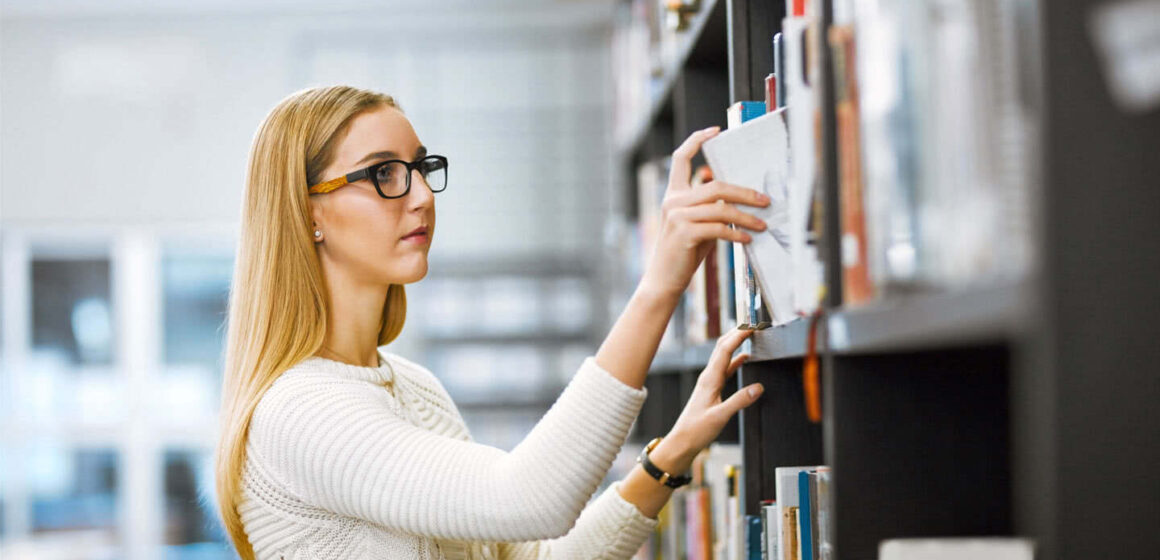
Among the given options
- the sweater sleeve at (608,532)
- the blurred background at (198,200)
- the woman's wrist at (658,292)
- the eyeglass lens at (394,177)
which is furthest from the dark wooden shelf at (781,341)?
the blurred background at (198,200)

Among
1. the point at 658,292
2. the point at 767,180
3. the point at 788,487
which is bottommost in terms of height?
the point at 788,487

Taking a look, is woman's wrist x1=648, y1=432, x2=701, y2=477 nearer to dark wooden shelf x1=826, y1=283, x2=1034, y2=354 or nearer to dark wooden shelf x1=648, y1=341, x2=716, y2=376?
dark wooden shelf x1=648, y1=341, x2=716, y2=376

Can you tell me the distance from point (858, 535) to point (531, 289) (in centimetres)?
406

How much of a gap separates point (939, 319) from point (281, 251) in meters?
0.94

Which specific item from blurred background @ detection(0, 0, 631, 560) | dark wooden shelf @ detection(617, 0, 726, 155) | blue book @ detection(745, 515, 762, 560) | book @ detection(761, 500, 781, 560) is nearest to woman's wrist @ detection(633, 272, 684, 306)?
book @ detection(761, 500, 781, 560)

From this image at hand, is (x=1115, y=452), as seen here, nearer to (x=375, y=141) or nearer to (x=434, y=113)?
(x=375, y=141)

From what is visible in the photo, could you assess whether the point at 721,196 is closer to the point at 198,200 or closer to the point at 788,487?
the point at 788,487

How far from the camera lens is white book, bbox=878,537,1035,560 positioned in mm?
806

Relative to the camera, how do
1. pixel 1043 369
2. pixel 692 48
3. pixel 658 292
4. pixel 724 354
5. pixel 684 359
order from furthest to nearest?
pixel 684 359 → pixel 692 48 → pixel 724 354 → pixel 658 292 → pixel 1043 369

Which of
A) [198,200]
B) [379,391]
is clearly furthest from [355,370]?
[198,200]

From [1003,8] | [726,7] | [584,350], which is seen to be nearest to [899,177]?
[1003,8]

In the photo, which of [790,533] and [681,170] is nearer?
[681,170]

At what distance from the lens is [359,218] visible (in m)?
1.37

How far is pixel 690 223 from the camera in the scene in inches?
39.8
